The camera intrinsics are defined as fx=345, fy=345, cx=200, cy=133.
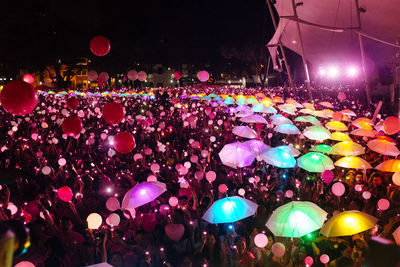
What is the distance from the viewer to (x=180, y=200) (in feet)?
17.8

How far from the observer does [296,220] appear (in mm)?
4117

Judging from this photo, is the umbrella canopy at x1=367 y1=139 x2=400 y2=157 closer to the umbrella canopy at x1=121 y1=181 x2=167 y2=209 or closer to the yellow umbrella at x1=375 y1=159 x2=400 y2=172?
the yellow umbrella at x1=375 y1=159 x2=400 y2=172

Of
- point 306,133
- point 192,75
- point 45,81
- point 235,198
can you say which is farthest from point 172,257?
point 45,81

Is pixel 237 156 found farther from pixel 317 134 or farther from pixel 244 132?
pixel 317 134

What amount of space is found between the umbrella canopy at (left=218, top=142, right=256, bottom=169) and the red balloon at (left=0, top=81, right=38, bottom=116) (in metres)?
3.65

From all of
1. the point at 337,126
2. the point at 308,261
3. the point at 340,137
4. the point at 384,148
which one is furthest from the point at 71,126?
the point at 337,126

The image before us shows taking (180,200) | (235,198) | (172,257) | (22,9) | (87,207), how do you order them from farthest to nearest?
(22,9) → (87,207) → (180,200) → (235,198) → (172,257)

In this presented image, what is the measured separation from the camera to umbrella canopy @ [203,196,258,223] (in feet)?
14.3

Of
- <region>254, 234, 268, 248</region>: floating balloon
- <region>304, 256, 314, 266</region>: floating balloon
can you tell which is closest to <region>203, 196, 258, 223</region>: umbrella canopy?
<region>254, 234, 268, 248</region>: floating balloon

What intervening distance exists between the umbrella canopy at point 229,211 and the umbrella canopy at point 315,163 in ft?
7.39

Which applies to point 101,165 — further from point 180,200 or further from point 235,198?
point 235,198

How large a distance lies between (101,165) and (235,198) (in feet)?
13.4

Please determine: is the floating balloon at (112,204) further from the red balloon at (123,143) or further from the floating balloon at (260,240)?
the floating balloon at (260,240)

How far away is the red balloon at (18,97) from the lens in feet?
18.3
